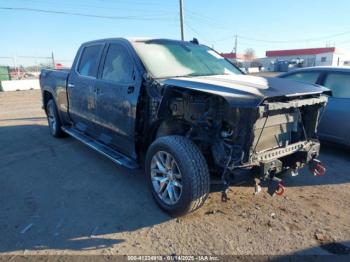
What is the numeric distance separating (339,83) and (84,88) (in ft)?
14.3

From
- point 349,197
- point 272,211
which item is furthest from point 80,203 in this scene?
point 349,197

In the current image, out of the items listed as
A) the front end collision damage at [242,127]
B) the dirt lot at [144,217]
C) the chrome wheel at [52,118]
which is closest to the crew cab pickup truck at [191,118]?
the front end collision damage at [242,127]

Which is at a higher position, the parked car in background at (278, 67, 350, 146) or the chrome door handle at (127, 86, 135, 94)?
the chrome door handle at (127, 86, 135, 94)

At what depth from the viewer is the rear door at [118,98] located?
13.1 ft

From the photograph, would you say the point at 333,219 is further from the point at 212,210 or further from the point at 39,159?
the point at 39,159

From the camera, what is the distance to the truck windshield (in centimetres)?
405

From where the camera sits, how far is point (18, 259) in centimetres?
283

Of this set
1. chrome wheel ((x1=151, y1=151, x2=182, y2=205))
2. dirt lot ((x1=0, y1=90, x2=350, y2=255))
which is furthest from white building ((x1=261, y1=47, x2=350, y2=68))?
chrome wheel ((x1=151, y1=151, x2=182, y2=205))

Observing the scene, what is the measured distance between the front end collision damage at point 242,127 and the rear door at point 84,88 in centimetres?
156

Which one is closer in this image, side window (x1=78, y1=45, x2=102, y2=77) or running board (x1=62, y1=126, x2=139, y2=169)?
running board (x1=62, y1=126, x2=139, y2=169)

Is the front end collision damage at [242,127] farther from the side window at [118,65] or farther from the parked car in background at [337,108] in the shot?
the parked car in background at [337,108]

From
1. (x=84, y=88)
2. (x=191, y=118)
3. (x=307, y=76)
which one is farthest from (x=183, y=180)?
(x=307, y=76)

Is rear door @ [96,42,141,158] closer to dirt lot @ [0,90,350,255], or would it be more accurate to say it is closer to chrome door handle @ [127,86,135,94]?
chrome door handle @ [127,86,135,94]

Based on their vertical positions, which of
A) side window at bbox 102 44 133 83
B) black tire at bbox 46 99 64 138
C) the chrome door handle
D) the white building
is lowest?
the white building
